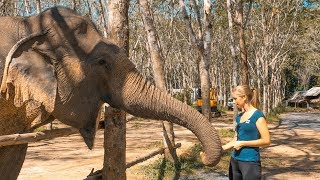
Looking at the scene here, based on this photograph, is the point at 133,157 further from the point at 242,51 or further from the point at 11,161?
the point at 11,161

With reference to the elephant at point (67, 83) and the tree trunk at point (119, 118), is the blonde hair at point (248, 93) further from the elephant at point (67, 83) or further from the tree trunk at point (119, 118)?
the elephant at point (67, 83)

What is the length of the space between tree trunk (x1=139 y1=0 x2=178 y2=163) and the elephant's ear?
497 centimetres

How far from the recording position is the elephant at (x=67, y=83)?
2537 mm

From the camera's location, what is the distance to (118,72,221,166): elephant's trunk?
110 inches

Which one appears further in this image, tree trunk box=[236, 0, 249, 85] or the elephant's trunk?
tree trunk box=[236, 0, 249, 85]

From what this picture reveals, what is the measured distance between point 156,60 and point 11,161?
546 cm

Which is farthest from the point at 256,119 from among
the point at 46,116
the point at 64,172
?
the point at 64,172

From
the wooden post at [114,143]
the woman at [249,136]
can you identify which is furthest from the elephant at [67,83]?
the woman at [249,136]

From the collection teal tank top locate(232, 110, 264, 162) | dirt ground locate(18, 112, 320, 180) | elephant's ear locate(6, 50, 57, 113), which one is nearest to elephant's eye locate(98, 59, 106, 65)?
elephant's ear locate(6, 50, 57, 113)

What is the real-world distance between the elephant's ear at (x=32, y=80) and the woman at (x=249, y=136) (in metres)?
2.14

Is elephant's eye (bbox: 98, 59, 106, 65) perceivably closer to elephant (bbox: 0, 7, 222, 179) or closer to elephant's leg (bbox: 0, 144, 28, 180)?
elephant (bbox: 0, 7, 222, 179)

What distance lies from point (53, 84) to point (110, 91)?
1.46 ft

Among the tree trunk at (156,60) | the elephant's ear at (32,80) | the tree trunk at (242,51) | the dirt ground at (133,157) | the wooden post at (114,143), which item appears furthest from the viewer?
the tree trunk at (242,51)

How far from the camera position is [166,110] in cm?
287
